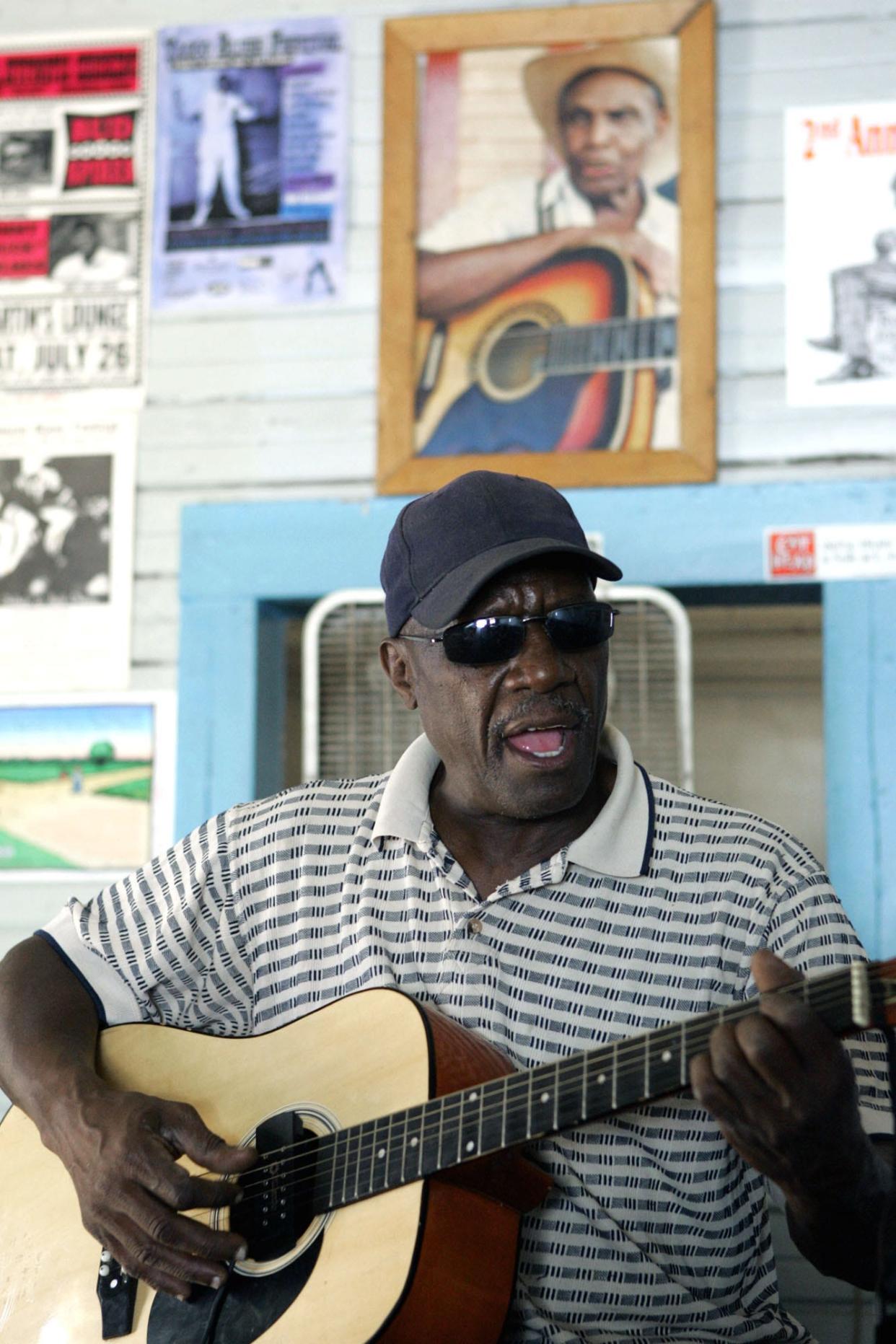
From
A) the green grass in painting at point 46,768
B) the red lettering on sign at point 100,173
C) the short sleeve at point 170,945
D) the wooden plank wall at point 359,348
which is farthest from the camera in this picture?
the red lettering on sign at point 100,173

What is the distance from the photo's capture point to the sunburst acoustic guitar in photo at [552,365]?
2326 millimetres

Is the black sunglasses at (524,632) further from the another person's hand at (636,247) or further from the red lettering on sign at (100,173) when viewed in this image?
the red lettering on sign at (100,173)

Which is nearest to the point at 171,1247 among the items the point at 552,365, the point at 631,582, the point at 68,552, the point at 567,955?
the point at 567,955

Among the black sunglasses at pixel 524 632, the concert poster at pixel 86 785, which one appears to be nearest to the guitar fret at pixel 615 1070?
the black sunglasses at pixel 524 632

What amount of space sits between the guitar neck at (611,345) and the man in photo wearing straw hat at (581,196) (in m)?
0.04

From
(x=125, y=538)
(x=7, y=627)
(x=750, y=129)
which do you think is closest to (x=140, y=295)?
(x=125, y=538)

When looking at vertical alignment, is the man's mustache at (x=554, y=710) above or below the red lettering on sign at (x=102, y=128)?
below

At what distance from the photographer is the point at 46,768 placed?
2.44 m

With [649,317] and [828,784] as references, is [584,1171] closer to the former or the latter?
[828,784]

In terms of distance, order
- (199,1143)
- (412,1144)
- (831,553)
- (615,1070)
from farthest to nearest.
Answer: (831,553), (199,1143), (412,1144), (615,1070)

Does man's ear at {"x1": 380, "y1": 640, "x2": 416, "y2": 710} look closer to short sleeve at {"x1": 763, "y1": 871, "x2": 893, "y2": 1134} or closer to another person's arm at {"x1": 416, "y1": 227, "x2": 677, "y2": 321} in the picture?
short sleeve at {"x1": 763, "y1": 871, "x2": 893, "y2": 1134}

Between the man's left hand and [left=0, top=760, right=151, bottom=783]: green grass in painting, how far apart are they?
146cm

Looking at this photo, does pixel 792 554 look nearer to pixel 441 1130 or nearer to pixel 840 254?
pixel 840 254

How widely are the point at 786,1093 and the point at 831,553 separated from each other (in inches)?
49.8
